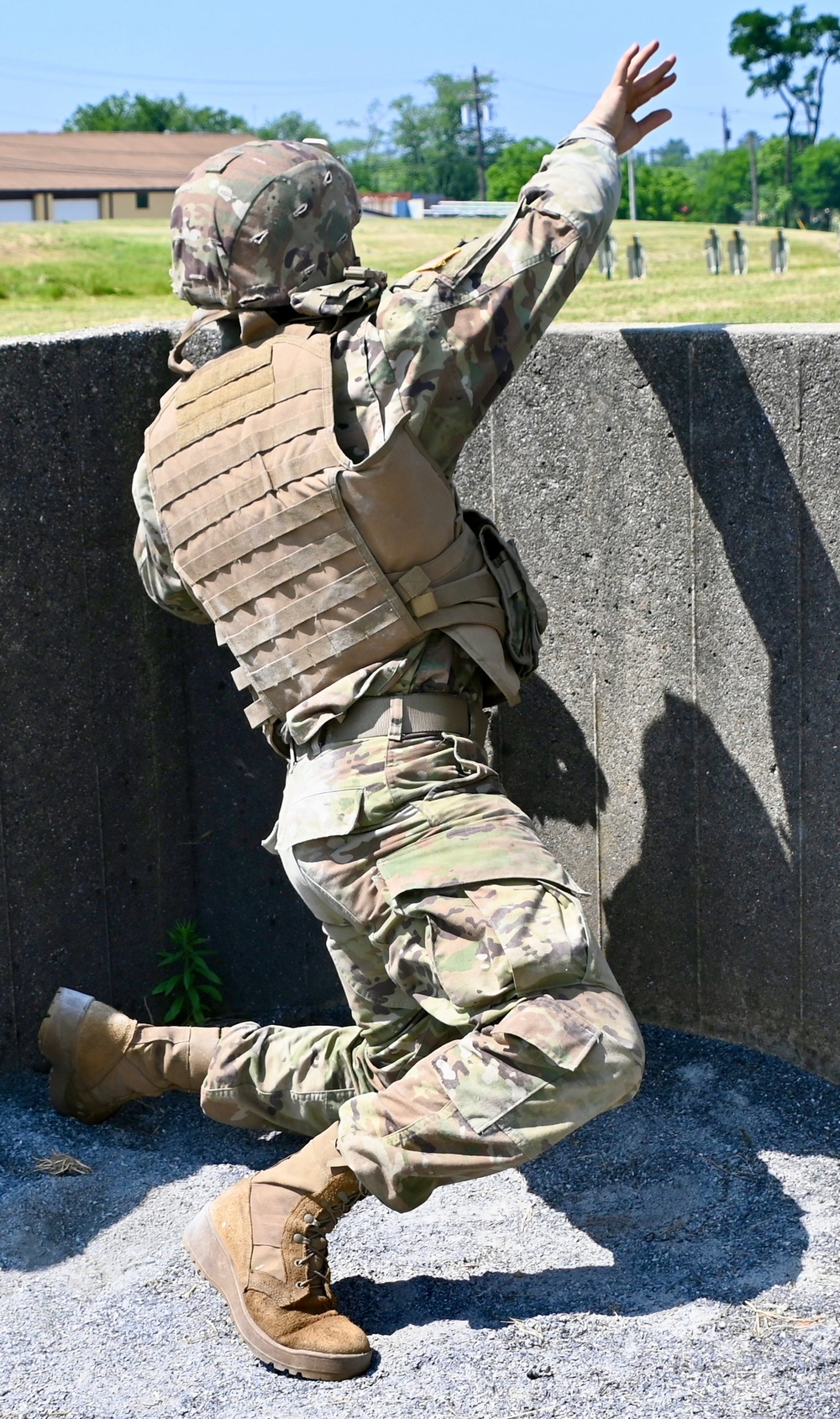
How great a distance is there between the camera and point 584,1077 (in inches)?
112

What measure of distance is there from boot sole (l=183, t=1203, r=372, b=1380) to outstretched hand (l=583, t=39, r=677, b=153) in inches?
93.9

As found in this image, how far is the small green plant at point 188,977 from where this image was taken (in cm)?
437

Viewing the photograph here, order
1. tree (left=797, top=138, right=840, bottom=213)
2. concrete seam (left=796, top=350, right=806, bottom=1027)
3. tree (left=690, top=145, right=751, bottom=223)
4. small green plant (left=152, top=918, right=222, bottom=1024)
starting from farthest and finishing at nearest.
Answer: tree (left=690, top=145, right=751, bottom=223), tree (left=797, top=138, right=840, bottom=213), small green plant (left=152, top=918, right=222, bottom=1024), concrete seam (left=796, top=350, right=806, bottom=1027)

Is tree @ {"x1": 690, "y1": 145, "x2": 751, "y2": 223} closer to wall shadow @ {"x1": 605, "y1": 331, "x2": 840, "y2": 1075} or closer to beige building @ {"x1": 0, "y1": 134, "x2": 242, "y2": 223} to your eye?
beige building @ {"x1": 0, "y1": 134, "x2": 242, "y2": 223}

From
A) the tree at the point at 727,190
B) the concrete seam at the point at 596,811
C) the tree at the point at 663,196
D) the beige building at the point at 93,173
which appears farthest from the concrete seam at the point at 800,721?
the tree at the point at 727,190

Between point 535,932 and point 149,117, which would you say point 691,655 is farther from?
point 149,117

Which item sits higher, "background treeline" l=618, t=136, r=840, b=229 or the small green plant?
"background treeline" l=618, t=136, r=840, b=229

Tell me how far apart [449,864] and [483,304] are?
109cm

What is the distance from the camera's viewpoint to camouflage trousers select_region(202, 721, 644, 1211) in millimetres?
2840

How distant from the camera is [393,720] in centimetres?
314

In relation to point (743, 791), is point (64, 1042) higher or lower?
lower

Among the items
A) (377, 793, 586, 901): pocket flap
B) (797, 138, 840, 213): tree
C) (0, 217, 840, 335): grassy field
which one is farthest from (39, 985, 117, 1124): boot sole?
(797, 138, 840, 213): tree

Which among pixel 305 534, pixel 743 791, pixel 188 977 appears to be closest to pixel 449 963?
pixel 305 534

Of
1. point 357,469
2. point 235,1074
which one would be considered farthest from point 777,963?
point 357,469
